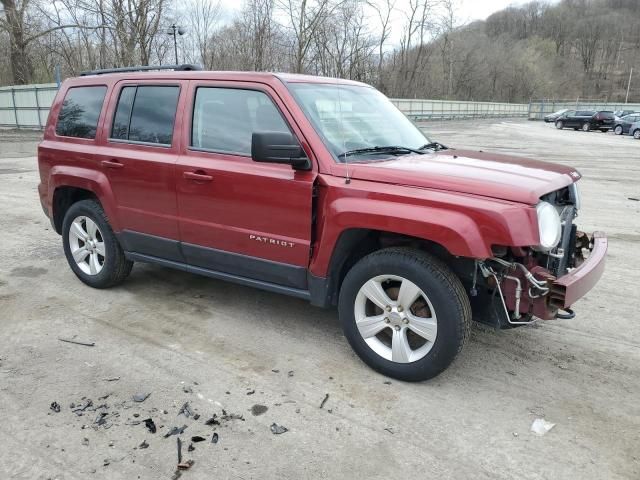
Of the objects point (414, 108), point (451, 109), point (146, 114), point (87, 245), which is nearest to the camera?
point (146, 114)

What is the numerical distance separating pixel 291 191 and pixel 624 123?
121 feet

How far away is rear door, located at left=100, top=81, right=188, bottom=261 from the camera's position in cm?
427

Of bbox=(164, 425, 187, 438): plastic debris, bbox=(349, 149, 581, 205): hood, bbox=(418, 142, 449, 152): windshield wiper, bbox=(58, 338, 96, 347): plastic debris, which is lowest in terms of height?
bbox=(164, 425, 187, 438): plastic debris

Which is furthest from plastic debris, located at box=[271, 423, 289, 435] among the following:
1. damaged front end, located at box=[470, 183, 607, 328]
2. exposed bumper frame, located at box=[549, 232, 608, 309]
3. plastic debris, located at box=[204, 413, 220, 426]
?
exposed bumper frame, located at box=[549, 232, 608, 309]

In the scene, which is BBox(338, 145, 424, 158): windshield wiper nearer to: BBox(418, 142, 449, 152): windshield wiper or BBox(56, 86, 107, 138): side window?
BBox(418, 142, 449, 152): windshield wiper

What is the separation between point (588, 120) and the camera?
1473 inches

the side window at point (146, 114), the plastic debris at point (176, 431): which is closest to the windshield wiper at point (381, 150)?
the side window at point (146, 114)

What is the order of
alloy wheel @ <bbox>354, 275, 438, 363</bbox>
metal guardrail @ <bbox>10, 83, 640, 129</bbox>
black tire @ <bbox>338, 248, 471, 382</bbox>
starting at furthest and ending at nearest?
1. metal guardrail @ <bbox>10, 83, 640, 129</bbox>
2. alloy wheel @ <bbox>354, 275, 438, 363</bbox>
3. black tire @ <bbox>338, 248, 471, 382</bbox>

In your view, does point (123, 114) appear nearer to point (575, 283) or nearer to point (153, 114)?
point (153, 114)

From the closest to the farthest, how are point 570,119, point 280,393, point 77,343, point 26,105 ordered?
point 280,393
point 77,343
point 26,105
point 570,119

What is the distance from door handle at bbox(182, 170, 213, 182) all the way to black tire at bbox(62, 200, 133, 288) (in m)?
1.23

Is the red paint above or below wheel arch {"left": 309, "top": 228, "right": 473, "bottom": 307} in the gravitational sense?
above

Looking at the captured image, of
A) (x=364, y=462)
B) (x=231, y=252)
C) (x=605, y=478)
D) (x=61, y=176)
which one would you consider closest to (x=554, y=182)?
(x=605, y=478)

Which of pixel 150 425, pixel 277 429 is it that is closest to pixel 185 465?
pixel 150 425
